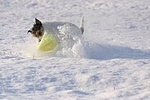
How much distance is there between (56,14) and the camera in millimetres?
14227

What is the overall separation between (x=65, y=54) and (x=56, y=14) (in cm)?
717

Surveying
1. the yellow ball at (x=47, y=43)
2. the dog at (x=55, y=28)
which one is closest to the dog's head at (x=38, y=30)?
the dog at (x=55, y=28)

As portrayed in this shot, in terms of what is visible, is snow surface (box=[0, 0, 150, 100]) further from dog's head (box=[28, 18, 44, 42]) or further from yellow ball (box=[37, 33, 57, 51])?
dog's head (box=[28, 18, 44, 42])

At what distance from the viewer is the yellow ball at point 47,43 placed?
734cm

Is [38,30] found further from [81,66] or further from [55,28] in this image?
[81,66]

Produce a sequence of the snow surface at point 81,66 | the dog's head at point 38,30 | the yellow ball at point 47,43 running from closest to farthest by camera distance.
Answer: the snow surface at point 81,66 → the yellow ball at point 47,43 → the dog's head at point 38,30

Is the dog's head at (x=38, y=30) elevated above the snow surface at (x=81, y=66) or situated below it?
above

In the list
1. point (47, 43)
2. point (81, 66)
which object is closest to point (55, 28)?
point (47, 43)

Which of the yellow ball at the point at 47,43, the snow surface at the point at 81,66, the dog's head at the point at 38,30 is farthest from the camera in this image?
the dog's head at the point at 38,30

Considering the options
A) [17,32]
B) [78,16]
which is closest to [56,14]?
[78,16]

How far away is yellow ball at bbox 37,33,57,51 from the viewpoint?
7.34 meters

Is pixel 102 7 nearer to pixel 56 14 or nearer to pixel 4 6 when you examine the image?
pixel 56 14

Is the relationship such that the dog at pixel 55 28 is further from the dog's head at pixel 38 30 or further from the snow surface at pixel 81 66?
the snow surface at pixel 81 66

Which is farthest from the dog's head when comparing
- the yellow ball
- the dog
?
the yellow ball
